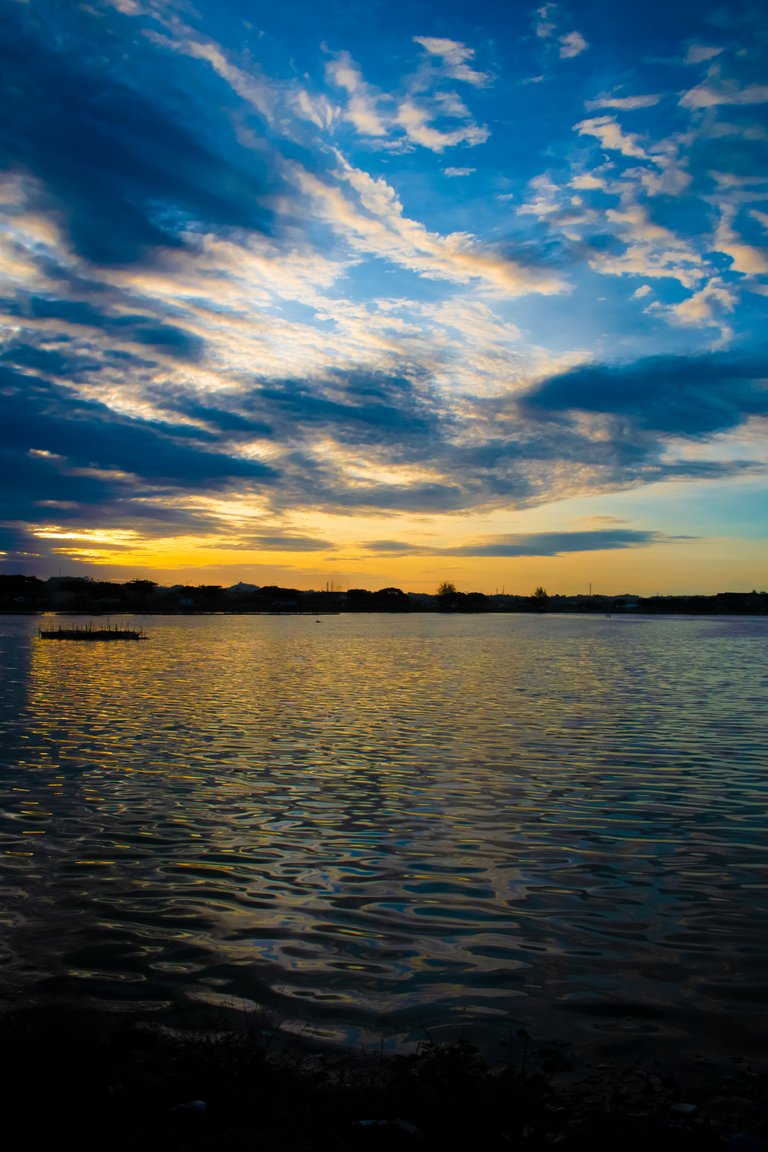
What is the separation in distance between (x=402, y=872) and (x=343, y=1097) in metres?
7.44

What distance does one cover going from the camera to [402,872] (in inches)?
571

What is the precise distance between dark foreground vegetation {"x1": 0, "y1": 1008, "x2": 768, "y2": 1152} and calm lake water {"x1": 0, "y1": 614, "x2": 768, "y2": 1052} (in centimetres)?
88

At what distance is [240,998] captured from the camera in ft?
31.5

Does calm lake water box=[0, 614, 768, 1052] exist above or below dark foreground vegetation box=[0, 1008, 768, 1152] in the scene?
below

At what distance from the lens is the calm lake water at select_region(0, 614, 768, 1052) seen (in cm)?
970

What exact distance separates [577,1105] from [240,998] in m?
4.16

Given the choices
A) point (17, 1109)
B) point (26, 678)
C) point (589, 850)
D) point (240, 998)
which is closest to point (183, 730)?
point (589, 850)

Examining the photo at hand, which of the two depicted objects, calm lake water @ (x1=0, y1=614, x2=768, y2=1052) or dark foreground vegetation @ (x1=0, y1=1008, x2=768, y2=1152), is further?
calm lake water @ (x1=0, y1=614, x2=768, y2=1052)

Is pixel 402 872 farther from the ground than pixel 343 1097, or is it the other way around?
pixel 343 1097

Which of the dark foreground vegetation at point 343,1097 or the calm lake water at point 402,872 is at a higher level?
the dark foreground vegetation at point 343,1097

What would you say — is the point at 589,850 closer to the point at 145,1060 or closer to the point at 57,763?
the point at 145,1060

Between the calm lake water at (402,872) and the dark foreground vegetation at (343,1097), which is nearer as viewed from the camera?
the dark foreground vegetation at (343,1097)

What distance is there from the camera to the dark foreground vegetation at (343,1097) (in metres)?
6.45

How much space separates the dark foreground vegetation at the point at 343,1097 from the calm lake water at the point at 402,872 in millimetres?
879
